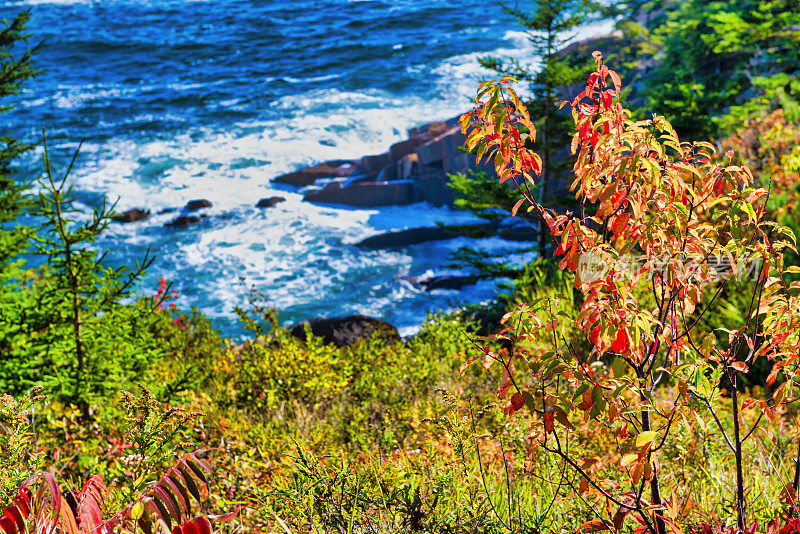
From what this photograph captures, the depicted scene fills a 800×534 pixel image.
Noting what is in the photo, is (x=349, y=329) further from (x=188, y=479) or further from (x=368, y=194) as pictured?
(x=368, y=194)

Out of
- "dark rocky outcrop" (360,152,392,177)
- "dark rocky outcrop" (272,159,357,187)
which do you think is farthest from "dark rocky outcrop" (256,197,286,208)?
"dark rocky outcrop" (360,152,392,177)

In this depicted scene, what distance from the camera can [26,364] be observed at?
3541mm

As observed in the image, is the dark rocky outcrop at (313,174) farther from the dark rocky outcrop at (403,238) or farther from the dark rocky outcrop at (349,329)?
the dark rocky outcrop at (349,329)

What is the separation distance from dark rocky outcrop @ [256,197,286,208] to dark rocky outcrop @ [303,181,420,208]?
895mm

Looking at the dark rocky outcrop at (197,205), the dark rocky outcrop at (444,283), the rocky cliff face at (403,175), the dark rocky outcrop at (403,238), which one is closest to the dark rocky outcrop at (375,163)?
the rocky cliff face at (403,175)

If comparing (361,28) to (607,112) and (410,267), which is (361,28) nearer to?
(410,267)

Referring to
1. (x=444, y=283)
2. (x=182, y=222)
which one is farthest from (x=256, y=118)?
(x=444, y=283)

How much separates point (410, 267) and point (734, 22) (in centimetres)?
810

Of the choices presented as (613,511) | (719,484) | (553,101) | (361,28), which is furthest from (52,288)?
(361,28)

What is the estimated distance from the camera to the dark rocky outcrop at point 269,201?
59.2 ft

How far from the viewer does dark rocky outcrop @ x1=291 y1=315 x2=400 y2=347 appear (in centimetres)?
694

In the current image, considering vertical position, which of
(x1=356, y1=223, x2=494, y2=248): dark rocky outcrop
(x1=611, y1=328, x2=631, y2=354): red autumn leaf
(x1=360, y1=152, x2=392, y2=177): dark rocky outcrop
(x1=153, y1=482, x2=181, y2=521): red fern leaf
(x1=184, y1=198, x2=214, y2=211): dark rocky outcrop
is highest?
(x1=611, y1=328, x2=631, y2=354): red autumn leaf

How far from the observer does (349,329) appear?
7.44 meters

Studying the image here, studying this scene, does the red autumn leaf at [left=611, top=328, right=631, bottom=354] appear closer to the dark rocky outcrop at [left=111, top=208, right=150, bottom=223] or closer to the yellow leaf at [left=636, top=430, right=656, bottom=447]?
the yellow leaf at [left=636, top=430, right=656, bottom=447]
